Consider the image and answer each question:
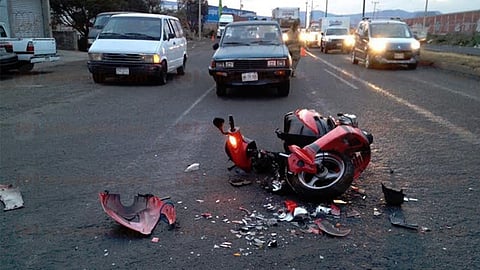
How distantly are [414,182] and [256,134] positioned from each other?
2.74m

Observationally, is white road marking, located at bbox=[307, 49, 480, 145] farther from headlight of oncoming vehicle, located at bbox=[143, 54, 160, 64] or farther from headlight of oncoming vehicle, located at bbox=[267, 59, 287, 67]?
headlight of oncoming vehicle, located at bbox=[143, 54, 160, 64]

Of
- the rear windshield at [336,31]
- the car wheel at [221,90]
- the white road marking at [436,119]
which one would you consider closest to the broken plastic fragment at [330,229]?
the white road marking at [436,119]

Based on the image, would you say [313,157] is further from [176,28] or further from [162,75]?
[176,28]

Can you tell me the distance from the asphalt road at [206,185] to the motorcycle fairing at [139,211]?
0.08 meters

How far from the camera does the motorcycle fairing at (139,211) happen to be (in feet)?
12.5

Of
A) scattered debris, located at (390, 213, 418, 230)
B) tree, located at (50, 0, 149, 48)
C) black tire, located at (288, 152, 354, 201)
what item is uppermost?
tree, located at (50, 0, 149, 48)

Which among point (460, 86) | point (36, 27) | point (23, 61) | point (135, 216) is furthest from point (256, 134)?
point (36, 27)

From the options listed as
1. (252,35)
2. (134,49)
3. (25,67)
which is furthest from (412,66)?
(25,67)

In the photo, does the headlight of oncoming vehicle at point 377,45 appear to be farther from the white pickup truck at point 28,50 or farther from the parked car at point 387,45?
the white pickup truck at point 28,50

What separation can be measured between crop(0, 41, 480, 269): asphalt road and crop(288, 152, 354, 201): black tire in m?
0.16

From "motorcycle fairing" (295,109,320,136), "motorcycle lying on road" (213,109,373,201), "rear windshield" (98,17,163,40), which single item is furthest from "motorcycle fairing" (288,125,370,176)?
"rear windshield" (98,17,163,40)

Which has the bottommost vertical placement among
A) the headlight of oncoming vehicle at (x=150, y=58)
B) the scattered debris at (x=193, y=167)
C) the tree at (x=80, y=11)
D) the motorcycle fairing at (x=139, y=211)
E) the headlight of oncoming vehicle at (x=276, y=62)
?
the scattered debris at (x=193, y=167)

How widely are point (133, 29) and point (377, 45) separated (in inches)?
405

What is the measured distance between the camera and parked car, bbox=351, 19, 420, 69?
1855 cm
